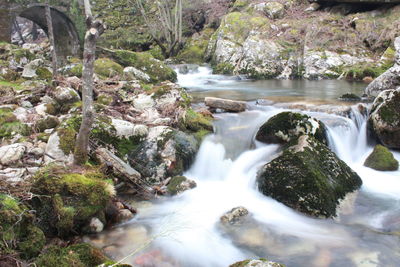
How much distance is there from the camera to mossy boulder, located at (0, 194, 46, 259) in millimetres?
3076

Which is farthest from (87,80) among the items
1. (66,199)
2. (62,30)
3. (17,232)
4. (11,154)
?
(62,30)

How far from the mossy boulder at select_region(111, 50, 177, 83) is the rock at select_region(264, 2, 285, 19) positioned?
10.8 m

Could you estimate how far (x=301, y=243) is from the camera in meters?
4.41

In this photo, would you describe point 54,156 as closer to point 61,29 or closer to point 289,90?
point 289,90

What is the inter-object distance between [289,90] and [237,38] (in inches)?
355

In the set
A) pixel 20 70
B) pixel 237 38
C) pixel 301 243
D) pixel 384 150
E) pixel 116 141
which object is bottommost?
pixel 301 243

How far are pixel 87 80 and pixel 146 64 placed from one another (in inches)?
414

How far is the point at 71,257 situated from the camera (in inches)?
122

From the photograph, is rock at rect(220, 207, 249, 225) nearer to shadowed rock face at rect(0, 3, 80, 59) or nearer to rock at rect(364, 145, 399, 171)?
rock at rect(364, 145, 399, 171)

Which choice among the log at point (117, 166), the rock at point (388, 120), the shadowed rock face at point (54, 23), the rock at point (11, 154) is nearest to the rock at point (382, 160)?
the rock at point (388, 120)

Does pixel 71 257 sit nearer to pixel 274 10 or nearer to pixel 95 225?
pixel 95 225

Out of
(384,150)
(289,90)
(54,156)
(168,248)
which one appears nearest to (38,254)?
(168,248)

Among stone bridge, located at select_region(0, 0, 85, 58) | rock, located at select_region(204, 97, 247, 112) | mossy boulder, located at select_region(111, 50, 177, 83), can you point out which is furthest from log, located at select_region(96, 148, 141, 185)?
stone bridge, located at select_region(0, 0, 85, 58)

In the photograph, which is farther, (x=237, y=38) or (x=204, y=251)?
(x=237, y=38)
